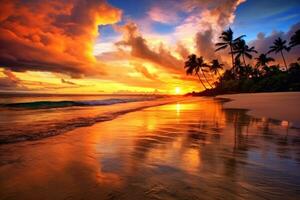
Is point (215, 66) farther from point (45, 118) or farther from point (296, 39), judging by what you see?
point (45, 118)

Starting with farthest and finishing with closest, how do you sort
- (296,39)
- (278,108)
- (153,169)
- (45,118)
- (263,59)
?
(263,59)
(296,39)
(278,108)
(45,118)
(153,169)

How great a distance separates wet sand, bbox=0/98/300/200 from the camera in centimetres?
220

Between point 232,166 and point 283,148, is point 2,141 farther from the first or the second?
point 283,148

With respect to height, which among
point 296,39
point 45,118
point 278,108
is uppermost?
point 296,39

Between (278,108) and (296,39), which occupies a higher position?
(296,39)

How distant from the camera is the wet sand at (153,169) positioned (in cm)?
220

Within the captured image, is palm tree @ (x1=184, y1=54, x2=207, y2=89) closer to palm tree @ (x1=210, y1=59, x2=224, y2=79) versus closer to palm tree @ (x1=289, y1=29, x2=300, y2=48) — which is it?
palm tree @ (x1=210, y1=59, x2=224, y2=79)

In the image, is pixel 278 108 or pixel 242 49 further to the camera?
pixel 242 49

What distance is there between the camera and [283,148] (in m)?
4.00

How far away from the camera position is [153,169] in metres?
2.92

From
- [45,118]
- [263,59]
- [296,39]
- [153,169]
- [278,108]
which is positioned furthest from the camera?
→ [263,59]

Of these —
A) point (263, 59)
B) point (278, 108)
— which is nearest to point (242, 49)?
point (263, 59)

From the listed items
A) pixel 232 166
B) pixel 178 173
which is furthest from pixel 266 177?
pixel 178 173

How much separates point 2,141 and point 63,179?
3.41 metres
